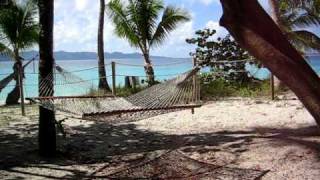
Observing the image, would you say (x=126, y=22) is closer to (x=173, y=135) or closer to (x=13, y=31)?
(x=13, y=31)

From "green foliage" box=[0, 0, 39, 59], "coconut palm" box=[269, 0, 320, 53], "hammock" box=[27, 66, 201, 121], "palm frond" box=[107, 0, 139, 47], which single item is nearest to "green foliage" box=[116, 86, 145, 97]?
"palm frond" box=[107, 0, 139, 47]

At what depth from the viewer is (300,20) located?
11484mm

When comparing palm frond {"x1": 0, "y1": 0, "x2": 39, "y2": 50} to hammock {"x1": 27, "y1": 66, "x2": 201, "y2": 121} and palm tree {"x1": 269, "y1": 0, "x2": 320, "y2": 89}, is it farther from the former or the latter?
palm tree {"x1": 269, "y1": 0, "x2": 320, "y2": 89}

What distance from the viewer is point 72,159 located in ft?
17.9

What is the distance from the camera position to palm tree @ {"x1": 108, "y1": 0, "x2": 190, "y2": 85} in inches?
447

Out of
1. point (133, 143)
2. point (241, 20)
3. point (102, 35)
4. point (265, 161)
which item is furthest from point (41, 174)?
point (102, 35)

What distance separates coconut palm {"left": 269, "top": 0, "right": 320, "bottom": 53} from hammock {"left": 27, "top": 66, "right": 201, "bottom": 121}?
5029mm

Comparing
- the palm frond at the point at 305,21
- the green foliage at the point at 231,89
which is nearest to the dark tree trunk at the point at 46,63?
the green foliage at the point at 231,89

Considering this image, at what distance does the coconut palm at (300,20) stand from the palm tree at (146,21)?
2093 mm

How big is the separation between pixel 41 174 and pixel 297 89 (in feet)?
9.06

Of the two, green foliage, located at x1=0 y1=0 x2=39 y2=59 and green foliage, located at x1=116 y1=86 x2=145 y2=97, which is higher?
green foliage, located at x1=0 y1=0 x2=39 y2=59

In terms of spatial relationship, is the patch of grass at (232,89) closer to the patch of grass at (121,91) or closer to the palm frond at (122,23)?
the patch of grass at (121,91)

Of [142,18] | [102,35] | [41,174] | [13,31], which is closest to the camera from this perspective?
[41,174]

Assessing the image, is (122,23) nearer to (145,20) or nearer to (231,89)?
(145,20)
